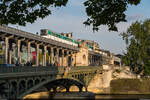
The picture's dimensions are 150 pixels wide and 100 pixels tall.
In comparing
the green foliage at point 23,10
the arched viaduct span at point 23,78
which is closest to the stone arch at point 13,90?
the arched viaduct span at point 23,78

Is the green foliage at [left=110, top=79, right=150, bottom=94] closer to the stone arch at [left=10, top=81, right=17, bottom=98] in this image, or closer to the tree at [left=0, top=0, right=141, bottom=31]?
the stone arch at [left=10, top=81, right=17, bottom=98]

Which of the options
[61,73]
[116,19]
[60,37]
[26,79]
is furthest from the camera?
[60,37]

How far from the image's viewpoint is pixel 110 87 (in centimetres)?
7750

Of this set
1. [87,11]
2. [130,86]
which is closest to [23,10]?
[87,11]

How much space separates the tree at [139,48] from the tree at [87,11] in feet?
228

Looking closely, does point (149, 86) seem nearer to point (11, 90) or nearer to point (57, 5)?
point (11, 90)

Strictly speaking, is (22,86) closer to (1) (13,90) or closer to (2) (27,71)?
(2) (27,71)

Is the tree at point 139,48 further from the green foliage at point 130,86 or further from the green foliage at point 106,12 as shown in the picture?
the green foliage at point 106,12

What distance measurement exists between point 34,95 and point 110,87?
109 ft

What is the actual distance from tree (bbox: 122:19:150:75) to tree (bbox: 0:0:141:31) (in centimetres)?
6948

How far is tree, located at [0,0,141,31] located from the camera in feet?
41.5

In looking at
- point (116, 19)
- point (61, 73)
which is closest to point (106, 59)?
point (61, 73)

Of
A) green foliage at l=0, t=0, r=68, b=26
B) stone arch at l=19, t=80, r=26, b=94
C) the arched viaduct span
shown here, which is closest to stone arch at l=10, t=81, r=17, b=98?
the arched viaduct span

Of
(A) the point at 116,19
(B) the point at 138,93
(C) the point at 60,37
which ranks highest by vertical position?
(C) the point at 60,37
